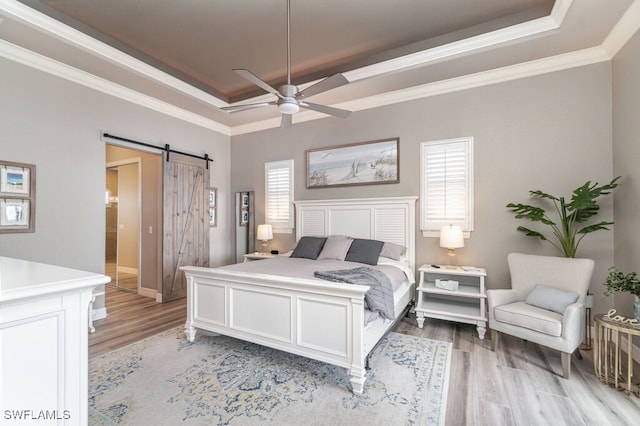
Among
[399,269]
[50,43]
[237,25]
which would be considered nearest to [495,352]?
[399,269]

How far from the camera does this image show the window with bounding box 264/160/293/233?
5.25 m

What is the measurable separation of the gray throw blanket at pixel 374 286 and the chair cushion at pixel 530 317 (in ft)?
3.59

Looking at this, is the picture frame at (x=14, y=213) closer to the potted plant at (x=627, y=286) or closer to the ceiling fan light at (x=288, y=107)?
the ceiling fan light at (x=288, y=107)

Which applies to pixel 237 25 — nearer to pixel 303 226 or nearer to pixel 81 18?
pixel 81 18

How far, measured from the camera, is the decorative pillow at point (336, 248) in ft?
13.3

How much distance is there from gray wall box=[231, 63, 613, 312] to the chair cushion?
0.91 m

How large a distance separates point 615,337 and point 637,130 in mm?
1904

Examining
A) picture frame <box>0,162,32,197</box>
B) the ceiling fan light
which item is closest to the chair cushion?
the ceiling fan light

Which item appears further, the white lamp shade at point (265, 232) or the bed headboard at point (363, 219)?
the white lamp shade at point (265, 232)

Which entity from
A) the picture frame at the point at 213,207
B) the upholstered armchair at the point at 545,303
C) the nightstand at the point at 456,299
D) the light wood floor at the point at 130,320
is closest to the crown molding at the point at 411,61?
the picture frame at the point at 213,207

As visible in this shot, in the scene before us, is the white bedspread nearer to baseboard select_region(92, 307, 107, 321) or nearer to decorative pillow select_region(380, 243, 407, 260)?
decorative pillow select_region(380, 243, 407, 260)

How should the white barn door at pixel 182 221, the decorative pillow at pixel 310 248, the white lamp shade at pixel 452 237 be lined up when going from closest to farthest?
the white lamp shade at pixel 452 237 < the decorative pillow at pixel 310 248 < the white barn door at pixel 182 221

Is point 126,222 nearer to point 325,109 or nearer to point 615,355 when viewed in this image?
point 325,109

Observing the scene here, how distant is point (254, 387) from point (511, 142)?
391cm
